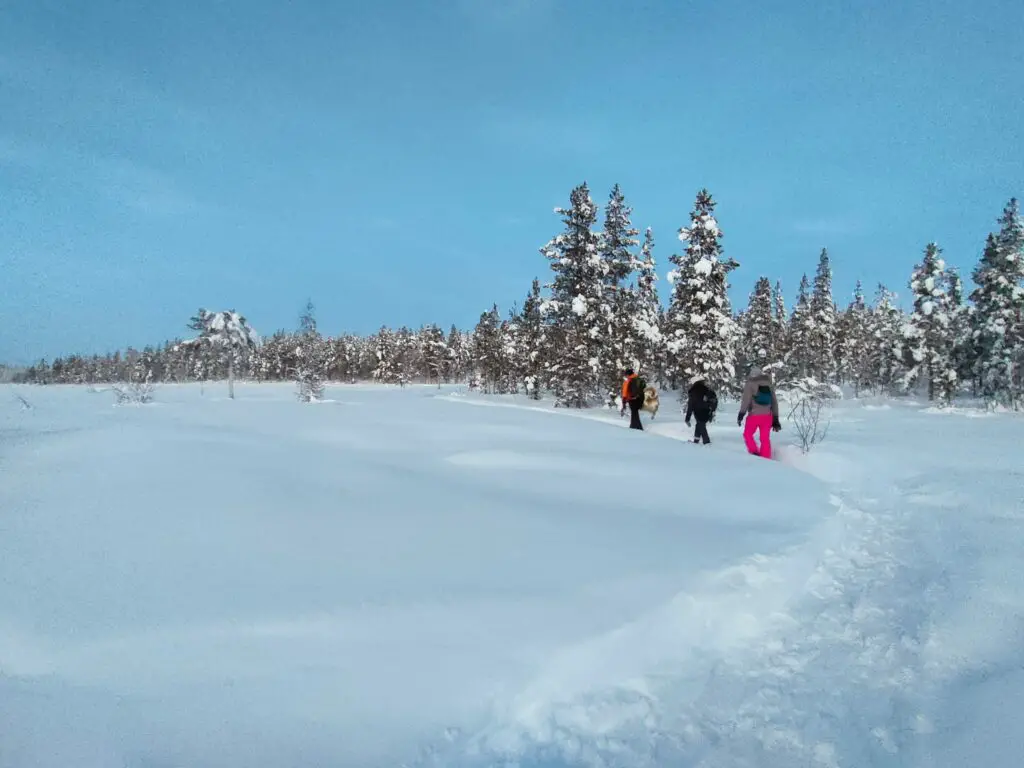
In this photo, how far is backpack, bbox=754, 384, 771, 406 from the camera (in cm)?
1130

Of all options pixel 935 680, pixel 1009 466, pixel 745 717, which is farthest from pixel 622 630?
pixel 1009 466

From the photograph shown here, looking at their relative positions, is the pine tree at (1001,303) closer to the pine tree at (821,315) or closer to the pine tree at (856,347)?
the pine tree at (821,315)

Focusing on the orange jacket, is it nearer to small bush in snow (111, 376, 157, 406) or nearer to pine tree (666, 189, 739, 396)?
pine tree (666, 189, 739, 396)

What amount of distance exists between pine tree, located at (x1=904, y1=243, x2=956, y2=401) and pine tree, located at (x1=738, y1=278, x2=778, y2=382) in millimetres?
9134

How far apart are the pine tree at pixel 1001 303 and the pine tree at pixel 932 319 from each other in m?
4.00

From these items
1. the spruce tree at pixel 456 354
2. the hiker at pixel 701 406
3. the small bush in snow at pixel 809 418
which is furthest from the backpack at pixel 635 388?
the spruce tree at pixel 456 354

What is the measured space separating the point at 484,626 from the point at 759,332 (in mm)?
44604

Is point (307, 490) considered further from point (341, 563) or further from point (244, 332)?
point (244, 332)

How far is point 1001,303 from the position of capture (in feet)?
107

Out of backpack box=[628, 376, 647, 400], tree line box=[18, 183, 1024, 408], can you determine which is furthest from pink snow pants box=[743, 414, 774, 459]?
tree line box=[18, 183, 1024, 408]

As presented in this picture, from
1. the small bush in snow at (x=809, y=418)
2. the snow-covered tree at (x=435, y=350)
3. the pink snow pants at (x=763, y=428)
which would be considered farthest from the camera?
the snow-covered tree at (x=435, y=350)

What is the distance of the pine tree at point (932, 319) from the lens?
3850 cm

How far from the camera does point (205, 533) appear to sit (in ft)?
14.6

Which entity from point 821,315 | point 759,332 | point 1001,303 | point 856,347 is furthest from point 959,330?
point 856,347
